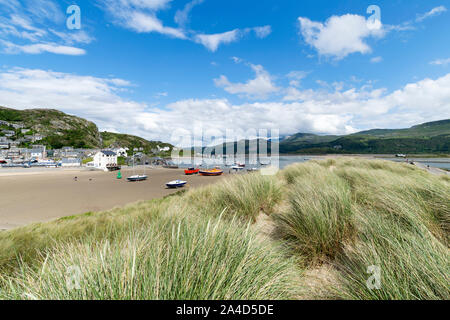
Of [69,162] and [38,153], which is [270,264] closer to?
[69,162]

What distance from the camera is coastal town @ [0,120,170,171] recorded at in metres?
69.1

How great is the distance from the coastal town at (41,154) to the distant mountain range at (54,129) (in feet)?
2.39

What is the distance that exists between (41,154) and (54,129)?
50699mm

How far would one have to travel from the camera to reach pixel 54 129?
123000 mm

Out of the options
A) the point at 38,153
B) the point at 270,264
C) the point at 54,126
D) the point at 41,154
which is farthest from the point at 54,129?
the point at 270,264

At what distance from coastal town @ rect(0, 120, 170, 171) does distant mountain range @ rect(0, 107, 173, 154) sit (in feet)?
2.39

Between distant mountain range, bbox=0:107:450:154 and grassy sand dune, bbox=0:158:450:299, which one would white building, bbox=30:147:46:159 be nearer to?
distant mountain range, bbox=0:107:450:154

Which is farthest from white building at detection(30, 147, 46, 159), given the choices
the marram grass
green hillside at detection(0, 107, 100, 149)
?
the marram grass

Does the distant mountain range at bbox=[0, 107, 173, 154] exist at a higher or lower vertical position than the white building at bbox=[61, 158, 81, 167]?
higher
